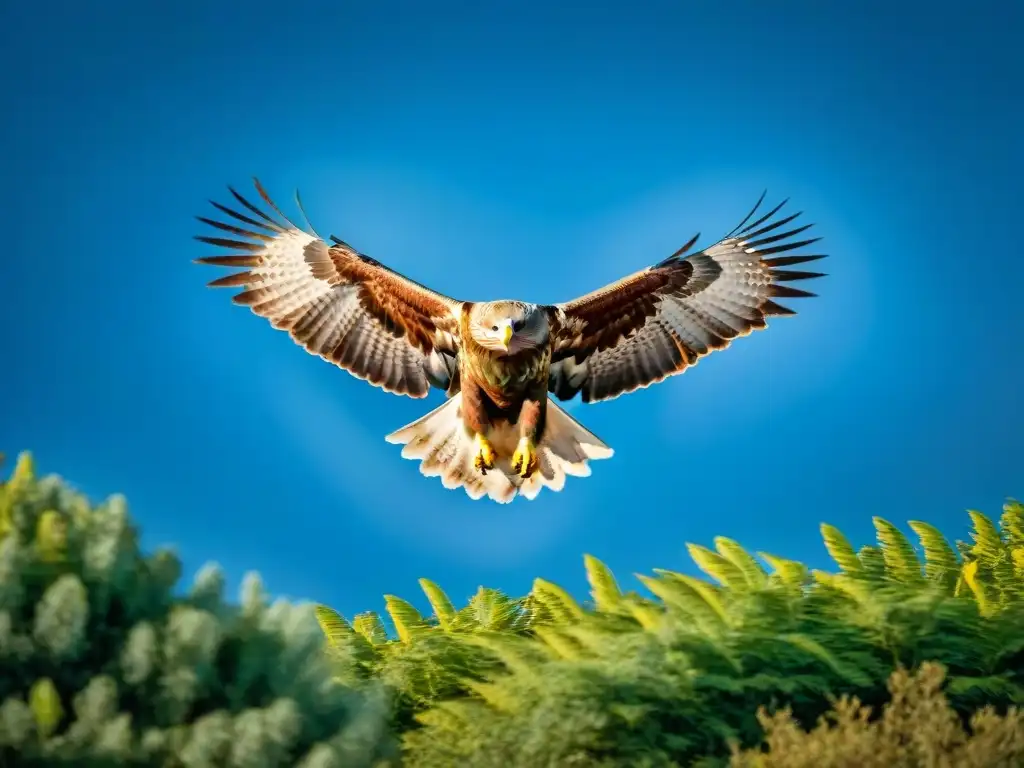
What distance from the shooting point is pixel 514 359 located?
10664 millimetres

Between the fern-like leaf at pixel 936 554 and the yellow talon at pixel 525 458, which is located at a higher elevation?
the yellow talon at pixel 525 458

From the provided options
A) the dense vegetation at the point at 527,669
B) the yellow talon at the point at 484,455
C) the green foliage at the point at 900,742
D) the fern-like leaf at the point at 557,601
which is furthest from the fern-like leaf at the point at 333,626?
the green foliage at the point at 900,742

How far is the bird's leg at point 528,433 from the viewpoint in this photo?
11.1 m

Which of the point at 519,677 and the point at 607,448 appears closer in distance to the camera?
the point at 519,677

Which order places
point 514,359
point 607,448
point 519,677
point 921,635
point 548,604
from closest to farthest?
point 519,677 < point 921,635 < point 548,604 < point 514,359 < point 607,448

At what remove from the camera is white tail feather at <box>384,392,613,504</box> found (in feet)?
38.4

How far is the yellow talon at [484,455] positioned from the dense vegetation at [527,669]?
2.53 metres

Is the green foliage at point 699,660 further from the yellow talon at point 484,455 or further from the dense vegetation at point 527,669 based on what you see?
the yellow talon at point 484,455

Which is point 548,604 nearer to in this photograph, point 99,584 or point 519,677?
point 519,677

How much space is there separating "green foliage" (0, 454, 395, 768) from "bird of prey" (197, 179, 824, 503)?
6124 mm

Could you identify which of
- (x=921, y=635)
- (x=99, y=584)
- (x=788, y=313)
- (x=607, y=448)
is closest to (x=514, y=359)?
(x=607, y=448)

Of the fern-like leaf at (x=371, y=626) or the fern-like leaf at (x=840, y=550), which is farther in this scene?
the fern-like leaf at (x=371, y=626)

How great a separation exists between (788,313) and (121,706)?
8376 mm

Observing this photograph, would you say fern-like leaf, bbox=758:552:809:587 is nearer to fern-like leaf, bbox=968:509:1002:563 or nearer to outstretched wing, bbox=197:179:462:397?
fern-like leaf, bbox=968:509:1002:563
